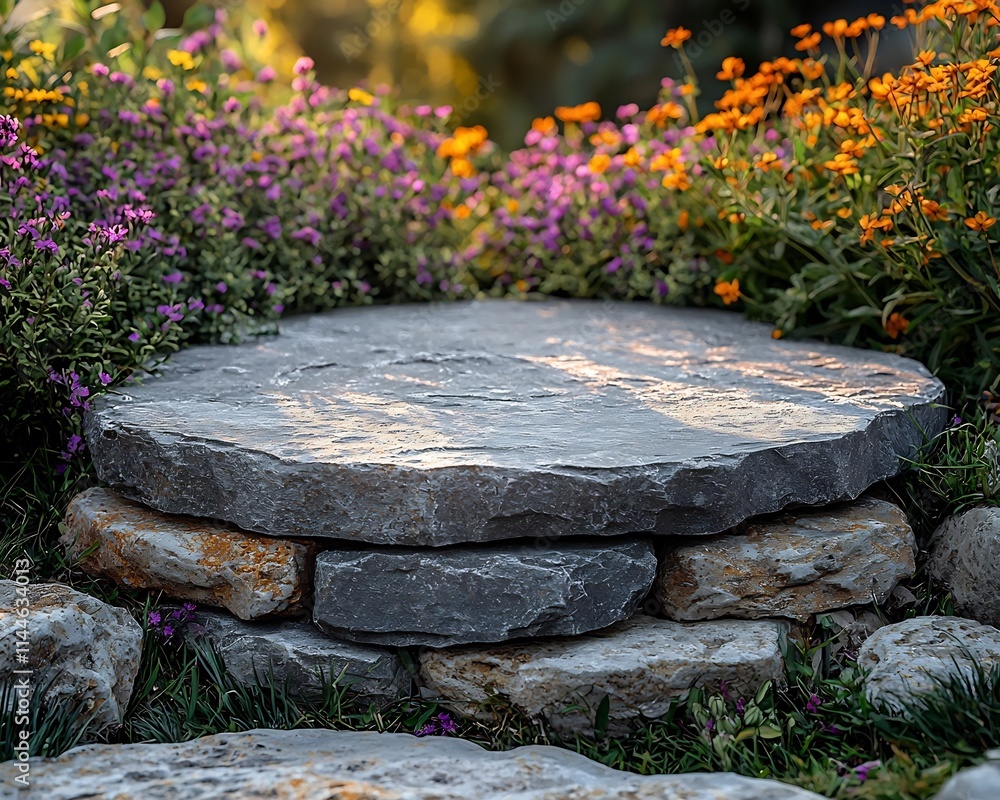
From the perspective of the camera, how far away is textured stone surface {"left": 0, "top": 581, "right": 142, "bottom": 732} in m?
2.26

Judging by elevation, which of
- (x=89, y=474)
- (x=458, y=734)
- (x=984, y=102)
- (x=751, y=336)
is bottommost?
(x=458, y=734)

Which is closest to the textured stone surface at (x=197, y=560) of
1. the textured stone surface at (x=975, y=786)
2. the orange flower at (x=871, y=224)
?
the textured stone surface at (x=975, y=786)

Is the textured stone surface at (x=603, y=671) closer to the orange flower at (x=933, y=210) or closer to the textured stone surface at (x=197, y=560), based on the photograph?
the textured stone surface at (x=197, y=560)

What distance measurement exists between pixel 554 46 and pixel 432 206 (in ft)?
19.8

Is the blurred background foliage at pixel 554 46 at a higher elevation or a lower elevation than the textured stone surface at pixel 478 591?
higher

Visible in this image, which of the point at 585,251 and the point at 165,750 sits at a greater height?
the point at 585,251

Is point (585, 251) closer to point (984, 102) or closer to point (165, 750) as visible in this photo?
point (984, 102)

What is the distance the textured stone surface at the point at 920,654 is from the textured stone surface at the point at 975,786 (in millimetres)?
512

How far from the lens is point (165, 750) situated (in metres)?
2.20

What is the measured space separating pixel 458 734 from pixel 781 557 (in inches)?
36.3

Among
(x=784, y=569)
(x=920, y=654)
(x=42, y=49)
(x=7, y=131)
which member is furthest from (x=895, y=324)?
(x=42, y=49)

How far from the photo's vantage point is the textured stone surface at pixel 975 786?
168cm

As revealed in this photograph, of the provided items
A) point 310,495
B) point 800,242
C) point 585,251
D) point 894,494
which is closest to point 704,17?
point 585,251

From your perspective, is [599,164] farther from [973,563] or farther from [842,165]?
[973,563]
